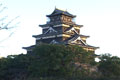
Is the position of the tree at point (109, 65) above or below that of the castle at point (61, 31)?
below

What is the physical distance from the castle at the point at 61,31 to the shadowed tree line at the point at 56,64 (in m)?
5.32

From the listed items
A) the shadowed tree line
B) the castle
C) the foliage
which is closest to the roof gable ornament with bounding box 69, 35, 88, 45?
the castle

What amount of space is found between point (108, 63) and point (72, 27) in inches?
355

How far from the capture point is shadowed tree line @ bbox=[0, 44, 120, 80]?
2797 centimetres

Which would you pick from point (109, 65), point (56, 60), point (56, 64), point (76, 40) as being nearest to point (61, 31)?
point (76, 40)

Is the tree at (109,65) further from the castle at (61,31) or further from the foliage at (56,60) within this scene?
the castle at (61,31)

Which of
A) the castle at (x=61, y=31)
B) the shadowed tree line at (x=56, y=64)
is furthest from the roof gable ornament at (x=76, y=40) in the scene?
the shadowed tree line at (x=56, y=64)

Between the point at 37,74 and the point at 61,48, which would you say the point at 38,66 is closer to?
the point at 37,74

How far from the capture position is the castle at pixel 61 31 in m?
37.7

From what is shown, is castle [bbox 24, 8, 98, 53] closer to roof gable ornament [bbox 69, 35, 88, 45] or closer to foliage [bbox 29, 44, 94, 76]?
roof gable ornament [bbox 69, 35, 88, 45]

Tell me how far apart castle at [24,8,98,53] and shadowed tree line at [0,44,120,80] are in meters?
5.32

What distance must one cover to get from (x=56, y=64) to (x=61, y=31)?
10.8 meters

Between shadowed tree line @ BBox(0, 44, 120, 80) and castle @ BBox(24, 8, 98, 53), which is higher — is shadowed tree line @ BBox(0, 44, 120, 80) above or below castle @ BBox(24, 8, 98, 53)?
below

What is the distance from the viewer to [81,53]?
30.0m
